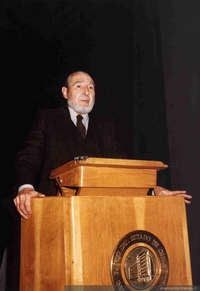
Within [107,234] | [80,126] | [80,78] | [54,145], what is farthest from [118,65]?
[107,234]

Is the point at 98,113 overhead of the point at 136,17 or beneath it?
beneath

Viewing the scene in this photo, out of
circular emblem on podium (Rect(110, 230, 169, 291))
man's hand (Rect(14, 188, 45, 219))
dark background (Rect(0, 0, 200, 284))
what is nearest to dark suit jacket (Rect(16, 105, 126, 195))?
man's hand (Rect(14, 188, 45, 219))

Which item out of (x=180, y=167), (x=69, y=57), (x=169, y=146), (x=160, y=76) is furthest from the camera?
(x=69, y=57)

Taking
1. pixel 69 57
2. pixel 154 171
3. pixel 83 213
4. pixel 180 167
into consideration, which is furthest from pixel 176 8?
pixel 83 213

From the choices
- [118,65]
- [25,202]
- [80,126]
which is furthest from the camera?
[118,65]

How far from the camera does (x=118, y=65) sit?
3.01 metres

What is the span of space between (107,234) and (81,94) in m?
0.97

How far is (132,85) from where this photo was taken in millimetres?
2945

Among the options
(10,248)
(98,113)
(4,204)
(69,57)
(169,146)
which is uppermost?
(69,57)

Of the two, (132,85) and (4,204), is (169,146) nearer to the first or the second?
(132,85)

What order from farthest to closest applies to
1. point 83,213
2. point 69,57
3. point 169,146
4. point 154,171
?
point 69,57 → point 169,146 → point 154,171 → point 83,213

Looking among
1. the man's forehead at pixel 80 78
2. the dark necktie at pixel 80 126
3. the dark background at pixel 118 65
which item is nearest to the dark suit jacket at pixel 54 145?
the dark necktie at pixel 80 126

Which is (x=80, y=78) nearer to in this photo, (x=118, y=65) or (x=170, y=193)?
(x=170, y=193)

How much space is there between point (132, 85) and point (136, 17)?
682 millimetres
